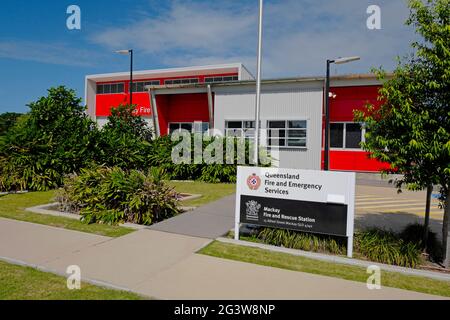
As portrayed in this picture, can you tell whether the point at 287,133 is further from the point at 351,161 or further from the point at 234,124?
the point at 351,161

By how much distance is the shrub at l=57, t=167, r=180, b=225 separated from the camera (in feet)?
24.4

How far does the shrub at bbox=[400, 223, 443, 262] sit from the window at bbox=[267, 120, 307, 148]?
38.6 feet

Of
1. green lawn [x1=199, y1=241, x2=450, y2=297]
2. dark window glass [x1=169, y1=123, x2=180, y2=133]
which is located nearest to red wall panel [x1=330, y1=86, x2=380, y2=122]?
dark window glass [x1=169, y1=123, x2=180, y2=133]

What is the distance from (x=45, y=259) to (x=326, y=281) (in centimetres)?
419

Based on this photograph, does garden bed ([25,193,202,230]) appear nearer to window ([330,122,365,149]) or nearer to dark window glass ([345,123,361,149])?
window ([330,122,365,149])

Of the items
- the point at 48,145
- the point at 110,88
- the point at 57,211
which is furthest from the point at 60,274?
the point at 110,88

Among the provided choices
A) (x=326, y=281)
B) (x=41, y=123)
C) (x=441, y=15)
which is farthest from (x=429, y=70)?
(x=41, y=123)

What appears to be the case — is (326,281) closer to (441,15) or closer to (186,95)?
(441,15)

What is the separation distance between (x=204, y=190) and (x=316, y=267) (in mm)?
7702

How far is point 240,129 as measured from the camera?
20500mm

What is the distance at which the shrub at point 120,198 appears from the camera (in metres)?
7.44

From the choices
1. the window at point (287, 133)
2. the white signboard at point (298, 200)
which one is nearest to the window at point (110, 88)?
the window at point (287, 133)

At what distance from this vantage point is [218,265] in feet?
16.2

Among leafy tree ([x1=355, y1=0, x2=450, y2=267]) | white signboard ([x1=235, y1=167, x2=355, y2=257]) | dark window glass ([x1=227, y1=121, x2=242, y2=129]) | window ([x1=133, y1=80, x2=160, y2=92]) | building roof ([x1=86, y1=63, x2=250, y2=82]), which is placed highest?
building roof ([x1=86, y1=63, x2=250, y2=82])
